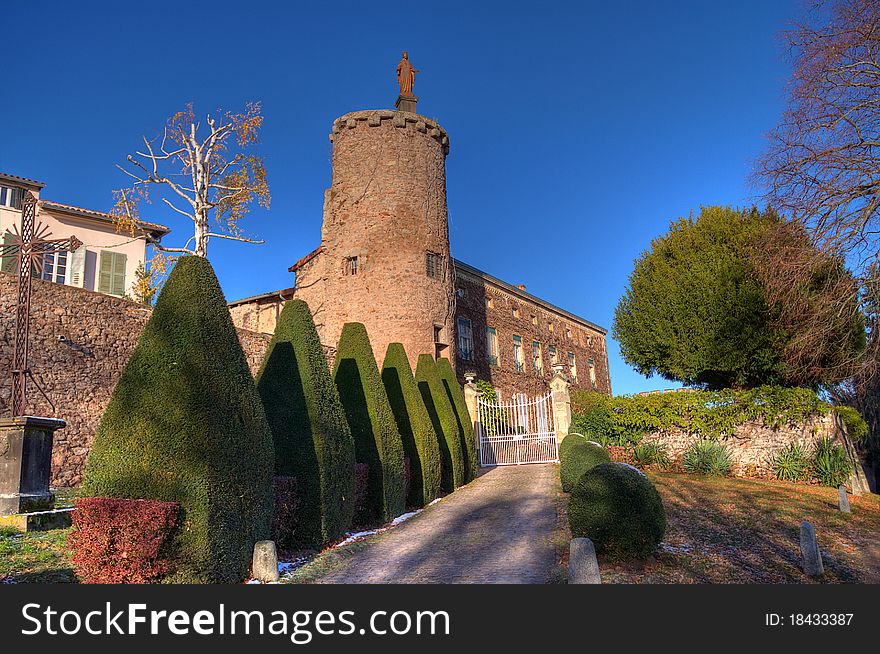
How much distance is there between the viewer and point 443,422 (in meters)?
14.8

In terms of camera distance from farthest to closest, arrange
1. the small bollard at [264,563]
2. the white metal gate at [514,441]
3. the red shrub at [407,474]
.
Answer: the white metal gate at [514,441] → the red shrub at [407,474] → the small bollard at [264,563]

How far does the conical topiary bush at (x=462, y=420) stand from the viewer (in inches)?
619

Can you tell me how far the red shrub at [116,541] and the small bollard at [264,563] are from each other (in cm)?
110

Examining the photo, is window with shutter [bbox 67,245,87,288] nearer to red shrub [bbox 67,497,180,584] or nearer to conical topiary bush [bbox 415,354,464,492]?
conical topiary bush [bbox 415,354,464,492]

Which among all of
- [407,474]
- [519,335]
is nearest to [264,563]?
[407,474]

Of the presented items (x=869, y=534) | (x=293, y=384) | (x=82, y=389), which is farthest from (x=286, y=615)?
(x=82, y=389)

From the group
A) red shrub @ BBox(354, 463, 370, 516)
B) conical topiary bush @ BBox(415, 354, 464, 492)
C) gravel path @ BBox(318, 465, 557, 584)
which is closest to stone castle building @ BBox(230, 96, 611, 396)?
conical topiary bush @ BBox(415, 354, 464, 492)

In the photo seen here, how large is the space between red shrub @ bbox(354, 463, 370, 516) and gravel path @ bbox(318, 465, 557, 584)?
655mm

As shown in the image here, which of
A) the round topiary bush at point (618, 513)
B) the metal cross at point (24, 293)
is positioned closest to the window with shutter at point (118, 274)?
the metal cross at point (24, 293)

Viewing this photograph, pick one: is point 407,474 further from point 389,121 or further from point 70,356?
point 389,121

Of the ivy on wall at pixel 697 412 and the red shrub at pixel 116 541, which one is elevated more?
the ivy on wall at pixel 697 412

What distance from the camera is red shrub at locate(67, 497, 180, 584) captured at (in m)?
5.45

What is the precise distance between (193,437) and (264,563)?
4.93 ft

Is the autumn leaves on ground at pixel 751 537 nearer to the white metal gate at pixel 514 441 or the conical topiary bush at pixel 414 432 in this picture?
the conical topiary bush at pixel 414 432
